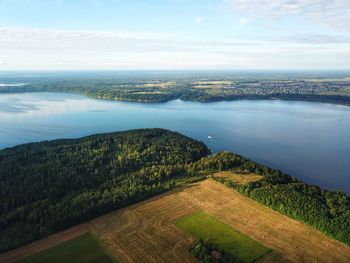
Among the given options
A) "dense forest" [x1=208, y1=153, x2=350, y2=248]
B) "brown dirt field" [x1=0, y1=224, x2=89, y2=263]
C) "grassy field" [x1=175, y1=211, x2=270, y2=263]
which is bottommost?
"brown dirt field" [x1=0, y1=224, x2=89, y2=263]

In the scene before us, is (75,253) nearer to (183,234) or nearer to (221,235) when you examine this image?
(183,234)

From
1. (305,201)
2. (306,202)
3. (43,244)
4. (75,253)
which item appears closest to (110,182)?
(43,244)

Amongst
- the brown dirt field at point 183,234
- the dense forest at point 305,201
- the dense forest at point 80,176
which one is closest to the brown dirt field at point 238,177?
the dense forest at point 305,201

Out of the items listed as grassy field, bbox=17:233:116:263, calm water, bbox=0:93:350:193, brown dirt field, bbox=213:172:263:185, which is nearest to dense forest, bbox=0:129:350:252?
brown dirt field, bbox=213:172:263:185

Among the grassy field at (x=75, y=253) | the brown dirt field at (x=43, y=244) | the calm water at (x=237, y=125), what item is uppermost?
the grassy field at (x=75, y=253)

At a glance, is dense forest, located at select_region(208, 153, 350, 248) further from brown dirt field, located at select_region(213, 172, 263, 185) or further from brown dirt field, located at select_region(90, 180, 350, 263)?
brown dirt field, located at select_region(213, 172, 263, 185)

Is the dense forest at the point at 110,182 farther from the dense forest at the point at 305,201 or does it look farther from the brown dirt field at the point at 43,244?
the brown dirt field at the point at 43,244

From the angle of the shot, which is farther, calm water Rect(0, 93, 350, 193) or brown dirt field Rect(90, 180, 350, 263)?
calm water Rect(0, 93, 350, 193)
